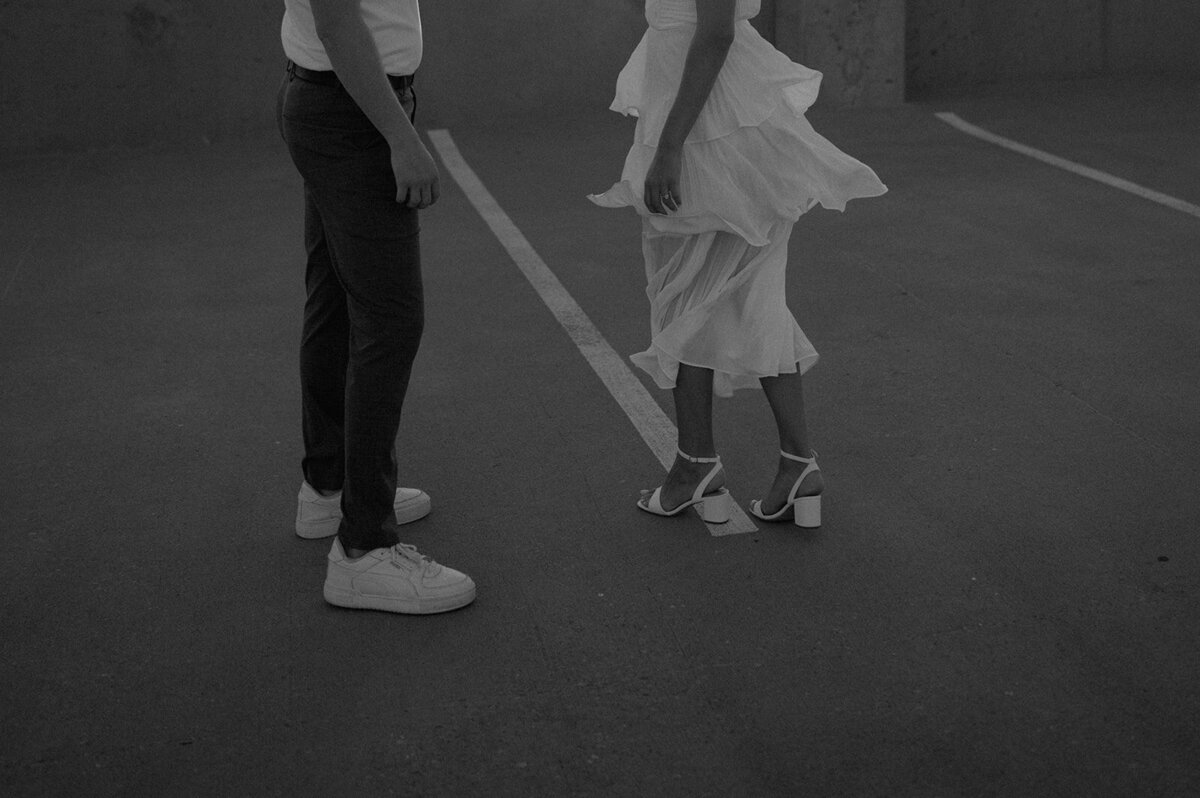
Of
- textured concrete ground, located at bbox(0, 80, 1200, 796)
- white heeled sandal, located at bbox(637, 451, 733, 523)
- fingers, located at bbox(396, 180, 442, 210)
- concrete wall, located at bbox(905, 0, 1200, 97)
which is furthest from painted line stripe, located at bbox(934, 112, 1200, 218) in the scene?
fingers, located at bbox(396, 180, 442, 210)

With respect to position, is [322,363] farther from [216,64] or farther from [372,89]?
[216,64]

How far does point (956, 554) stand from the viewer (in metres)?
3.92

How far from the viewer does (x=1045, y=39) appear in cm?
1251

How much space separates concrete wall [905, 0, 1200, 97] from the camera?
40.8ft

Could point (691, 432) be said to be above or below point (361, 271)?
below

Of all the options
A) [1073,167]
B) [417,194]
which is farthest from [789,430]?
[1073,167]

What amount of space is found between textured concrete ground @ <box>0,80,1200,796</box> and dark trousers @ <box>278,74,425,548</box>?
42 centimetres

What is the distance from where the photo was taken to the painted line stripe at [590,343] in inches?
188

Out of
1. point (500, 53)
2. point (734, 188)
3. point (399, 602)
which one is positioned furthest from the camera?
point (500, 53)

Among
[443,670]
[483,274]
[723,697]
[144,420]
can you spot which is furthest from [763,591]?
[483,274]

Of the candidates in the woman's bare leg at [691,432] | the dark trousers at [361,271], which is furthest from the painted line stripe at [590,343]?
the dark trousers at [361,271]

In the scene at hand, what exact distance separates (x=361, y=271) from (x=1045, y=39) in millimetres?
10560

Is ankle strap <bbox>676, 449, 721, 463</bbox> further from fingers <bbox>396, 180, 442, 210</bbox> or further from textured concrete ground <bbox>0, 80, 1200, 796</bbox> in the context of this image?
fingers <bbox>396, 180, 442, 210</bbox>

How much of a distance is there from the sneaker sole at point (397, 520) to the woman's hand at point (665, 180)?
1.18 m
